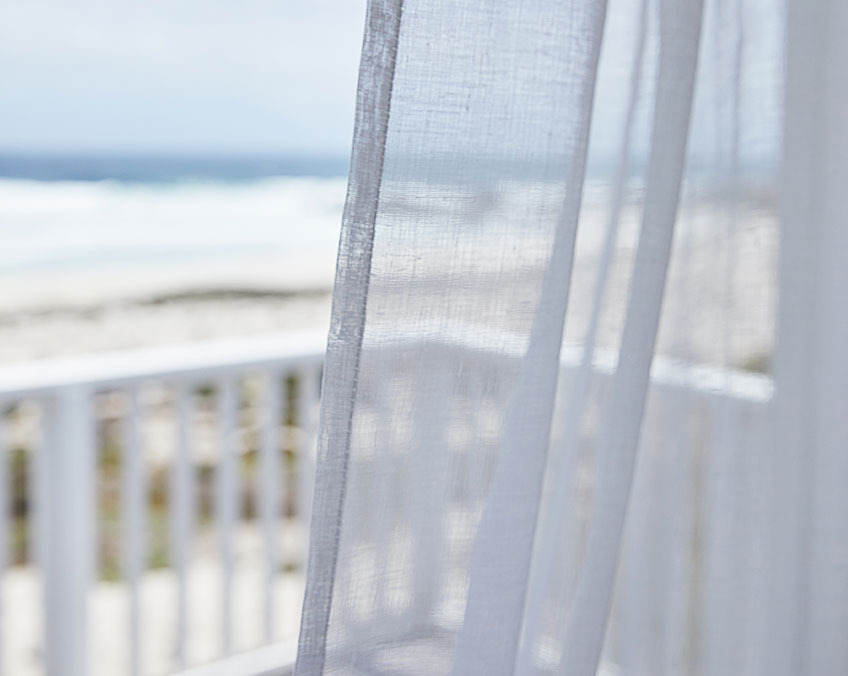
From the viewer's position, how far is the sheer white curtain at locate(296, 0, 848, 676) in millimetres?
643

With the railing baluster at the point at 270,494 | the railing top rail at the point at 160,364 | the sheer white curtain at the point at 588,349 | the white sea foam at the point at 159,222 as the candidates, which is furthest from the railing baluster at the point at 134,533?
the white sea foam at the point at 159,222

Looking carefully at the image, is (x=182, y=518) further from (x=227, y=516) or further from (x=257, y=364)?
(x=257, y=364)

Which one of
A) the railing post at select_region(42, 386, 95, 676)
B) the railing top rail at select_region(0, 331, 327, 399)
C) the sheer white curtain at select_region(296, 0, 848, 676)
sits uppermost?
the sheer white curtain at select_region(296, 0, 848, 676)

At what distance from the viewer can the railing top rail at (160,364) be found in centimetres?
176

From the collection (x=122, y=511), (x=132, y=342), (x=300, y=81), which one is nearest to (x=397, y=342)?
(x=122, y=511)

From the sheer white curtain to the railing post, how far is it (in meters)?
1.31

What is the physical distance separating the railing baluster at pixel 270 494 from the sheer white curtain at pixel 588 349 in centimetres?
144

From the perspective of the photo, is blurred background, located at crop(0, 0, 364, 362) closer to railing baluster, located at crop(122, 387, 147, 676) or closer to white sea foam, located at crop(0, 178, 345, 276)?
white sea foam, located at crop(0, 178, 345, 276)

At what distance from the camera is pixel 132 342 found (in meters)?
10.3

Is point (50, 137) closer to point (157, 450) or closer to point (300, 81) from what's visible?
point (300, 81)

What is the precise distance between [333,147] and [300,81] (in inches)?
40.0

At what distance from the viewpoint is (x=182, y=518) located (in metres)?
2.11

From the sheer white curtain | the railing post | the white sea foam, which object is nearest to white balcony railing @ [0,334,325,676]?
the railing post

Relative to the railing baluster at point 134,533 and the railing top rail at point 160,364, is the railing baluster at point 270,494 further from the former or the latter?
the railing baluster at point 134,533
